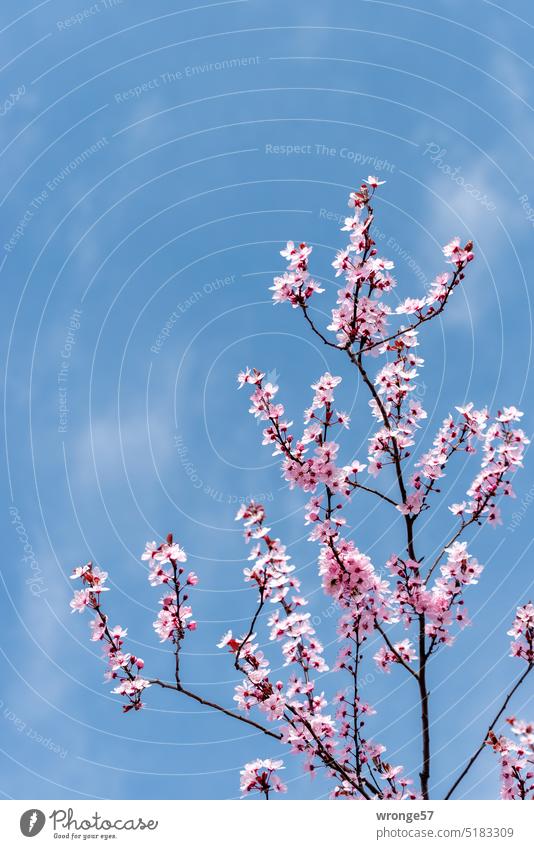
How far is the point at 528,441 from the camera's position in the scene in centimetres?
922

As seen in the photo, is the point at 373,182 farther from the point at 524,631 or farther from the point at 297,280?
the point at 524,631

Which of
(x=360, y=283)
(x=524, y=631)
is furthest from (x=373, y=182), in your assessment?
(x=524, y=631)

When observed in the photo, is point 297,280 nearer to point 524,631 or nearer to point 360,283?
point 360,283

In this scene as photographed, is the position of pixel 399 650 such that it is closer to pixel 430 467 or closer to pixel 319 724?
pixel 319 724

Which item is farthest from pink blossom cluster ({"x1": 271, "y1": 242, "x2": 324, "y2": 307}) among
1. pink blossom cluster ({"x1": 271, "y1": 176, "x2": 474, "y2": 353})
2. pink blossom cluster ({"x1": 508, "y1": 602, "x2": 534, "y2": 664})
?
pink blossom cluster ({"x1": 508, "y1": 602, "x2": 534, "y2": 664})

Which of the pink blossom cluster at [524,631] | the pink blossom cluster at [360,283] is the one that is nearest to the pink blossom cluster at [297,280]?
the pink blossom cluster at [360,283]

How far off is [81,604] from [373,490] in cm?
414

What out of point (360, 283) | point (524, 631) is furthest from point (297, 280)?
point (524, 631)

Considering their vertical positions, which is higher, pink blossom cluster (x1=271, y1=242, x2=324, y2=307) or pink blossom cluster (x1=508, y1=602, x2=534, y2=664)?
pink blossom cluster (x1=271, y1=242, x2=324, y2=307)

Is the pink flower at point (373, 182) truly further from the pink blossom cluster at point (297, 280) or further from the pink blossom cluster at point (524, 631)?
the pink blossom cluster at point (524, 631)

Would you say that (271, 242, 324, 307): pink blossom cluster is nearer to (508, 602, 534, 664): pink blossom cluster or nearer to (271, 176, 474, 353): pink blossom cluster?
(271, 176, 474, 353): pink blossom cluster

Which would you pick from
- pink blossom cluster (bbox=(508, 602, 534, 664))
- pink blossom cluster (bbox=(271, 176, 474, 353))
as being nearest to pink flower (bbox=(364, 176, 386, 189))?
pink blossom cluster (bbox=(271, 176, 474, 353))

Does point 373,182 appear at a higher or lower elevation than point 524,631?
higher
